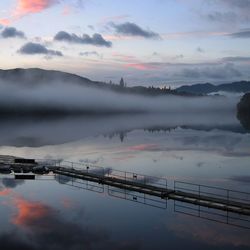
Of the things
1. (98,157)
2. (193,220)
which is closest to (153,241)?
(193,220)

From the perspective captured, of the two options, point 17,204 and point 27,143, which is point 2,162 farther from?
point 27,143

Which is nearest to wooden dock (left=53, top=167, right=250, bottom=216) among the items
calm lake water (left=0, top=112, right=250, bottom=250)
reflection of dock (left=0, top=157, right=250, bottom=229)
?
reflection of dock (left=0, top=157, right=250, bottom=229)

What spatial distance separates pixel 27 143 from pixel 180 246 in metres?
121

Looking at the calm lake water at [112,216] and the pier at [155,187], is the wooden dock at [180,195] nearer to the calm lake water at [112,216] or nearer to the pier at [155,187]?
the pier at [155,187]

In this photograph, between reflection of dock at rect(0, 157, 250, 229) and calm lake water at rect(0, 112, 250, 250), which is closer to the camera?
calm lake water at rect(0, 112, 250, 250)

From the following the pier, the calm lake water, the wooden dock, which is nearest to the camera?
the calm lake water

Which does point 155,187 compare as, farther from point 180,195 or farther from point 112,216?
point 112,216

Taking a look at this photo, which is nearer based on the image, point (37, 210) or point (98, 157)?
point (37, 210)

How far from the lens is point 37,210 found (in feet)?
184

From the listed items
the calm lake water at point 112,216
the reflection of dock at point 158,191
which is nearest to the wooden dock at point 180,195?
the reflection of dock at point 158,191

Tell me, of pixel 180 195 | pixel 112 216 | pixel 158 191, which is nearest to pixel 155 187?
pixel 158 191

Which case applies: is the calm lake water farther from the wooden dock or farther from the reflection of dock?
the wooden dock

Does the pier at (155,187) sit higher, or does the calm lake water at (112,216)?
the pier at (155,187)

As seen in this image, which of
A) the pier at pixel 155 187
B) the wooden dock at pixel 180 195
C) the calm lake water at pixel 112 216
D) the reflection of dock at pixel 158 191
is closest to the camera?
the calm lake water at pixel 112 216
